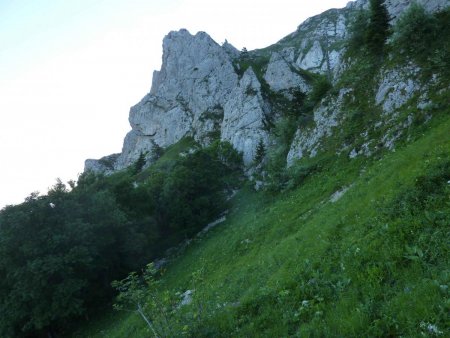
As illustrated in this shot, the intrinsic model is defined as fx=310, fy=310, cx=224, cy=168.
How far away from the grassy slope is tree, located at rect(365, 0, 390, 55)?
57.1 ft

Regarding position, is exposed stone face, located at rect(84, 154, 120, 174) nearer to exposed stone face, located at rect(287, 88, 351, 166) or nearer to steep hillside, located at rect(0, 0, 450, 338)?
steep hillside, located at rect(0, 0, 450, 338)

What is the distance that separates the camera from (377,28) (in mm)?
35219

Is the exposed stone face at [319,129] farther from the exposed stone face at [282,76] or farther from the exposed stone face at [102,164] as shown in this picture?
the exposed stone face at [102,164]

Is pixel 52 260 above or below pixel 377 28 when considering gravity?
below

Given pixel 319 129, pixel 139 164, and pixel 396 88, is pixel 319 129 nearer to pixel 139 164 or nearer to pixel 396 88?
pixel 396 88

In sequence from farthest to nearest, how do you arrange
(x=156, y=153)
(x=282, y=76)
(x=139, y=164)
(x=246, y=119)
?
(x=156, y=153) → (x=139, y=164) → (x=282, y=76) → (x=246, y=119)

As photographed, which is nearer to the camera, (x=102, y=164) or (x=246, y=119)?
(x=246, y=119)

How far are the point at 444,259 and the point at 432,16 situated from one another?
30.5 m

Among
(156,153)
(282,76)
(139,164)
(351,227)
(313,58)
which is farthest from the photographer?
(313,58)

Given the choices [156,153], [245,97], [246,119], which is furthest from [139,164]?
[246,119]

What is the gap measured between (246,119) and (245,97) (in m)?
8.15

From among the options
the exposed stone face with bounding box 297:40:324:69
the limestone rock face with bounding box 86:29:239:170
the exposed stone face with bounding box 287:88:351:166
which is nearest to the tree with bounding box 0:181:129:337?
the exposed stone face with bounding box 287:88:351:166

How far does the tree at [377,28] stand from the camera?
34.8m

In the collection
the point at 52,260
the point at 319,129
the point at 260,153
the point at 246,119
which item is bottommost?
the point at 260,153
